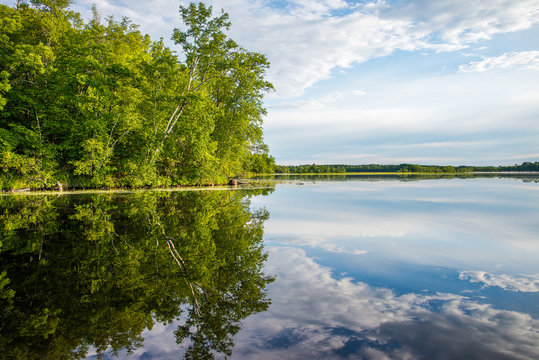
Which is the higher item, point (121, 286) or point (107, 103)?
point (107, 103)

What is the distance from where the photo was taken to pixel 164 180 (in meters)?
28.1

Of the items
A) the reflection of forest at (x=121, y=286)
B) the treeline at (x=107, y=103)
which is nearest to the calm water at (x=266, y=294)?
the reflection of forest at (x=121, y=286)

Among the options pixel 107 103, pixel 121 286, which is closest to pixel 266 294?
pixel 121 286

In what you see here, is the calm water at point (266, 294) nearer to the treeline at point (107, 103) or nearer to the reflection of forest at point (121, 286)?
the reflection of forest at point (121, 286)

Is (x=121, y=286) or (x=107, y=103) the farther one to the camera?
(x=107, y=103)

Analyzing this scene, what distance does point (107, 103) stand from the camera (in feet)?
75.7

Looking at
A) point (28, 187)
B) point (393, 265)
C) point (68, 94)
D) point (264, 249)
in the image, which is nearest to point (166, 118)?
point (68, 94)

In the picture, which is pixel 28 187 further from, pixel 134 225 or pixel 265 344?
pixel 265 344

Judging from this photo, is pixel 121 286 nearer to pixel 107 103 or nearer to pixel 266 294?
pixel 266 294

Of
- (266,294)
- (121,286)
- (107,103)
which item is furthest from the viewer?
(107,103)

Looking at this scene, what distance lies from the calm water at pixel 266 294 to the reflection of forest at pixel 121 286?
2 centimetres

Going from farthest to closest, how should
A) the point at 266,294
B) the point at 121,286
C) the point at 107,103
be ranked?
the point at 107,103 < the point at 121,286 < the point at 266,294

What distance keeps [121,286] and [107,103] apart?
22833 millimetres

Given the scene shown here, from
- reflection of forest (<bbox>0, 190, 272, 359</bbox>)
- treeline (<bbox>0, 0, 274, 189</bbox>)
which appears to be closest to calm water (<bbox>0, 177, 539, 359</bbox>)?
reflection of forest (<bbox>0, 190, 272, 359</bbox>)
